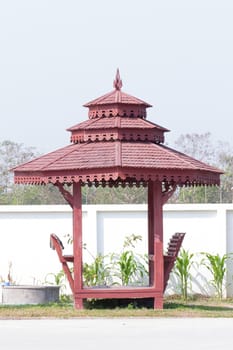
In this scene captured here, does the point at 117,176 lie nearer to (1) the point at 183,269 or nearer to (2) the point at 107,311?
(2) the point at 107,311

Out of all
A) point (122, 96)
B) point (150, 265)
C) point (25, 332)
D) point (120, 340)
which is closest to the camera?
point (120, 340)

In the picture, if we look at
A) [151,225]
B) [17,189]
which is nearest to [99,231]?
[151,225]

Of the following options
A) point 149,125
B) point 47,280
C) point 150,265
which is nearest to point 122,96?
point 149,125

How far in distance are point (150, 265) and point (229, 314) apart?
2293 millimetres

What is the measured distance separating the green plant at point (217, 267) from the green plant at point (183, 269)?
0.33 metres

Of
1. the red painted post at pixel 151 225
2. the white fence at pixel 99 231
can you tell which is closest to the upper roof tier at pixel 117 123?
the red painted post at pixel 151 225

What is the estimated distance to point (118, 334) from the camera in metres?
13.0

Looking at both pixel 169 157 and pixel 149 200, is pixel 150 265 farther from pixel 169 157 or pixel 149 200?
pixel 169 157

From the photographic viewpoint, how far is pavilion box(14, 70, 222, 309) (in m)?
15.3

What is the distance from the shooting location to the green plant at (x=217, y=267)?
18578mm

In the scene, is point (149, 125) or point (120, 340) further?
point (149, 125)

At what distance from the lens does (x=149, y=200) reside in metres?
17.3

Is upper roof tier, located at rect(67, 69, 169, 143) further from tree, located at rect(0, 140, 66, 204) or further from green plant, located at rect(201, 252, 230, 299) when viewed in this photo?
tree, located at rect(0, 140, 66, 204)

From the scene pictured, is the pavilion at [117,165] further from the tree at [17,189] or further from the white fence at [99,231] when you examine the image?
the tree at [17,189]
